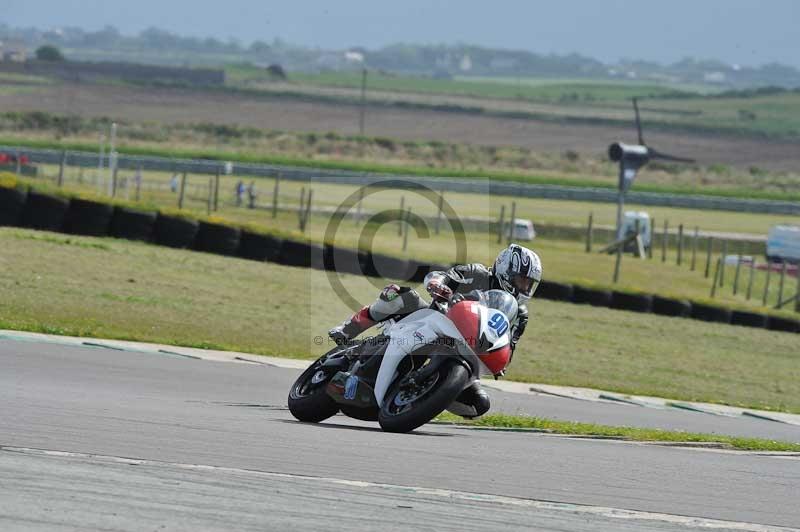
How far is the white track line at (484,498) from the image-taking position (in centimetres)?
637

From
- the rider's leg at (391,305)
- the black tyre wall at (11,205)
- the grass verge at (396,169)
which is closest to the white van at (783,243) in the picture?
the grass verge at (396,169)

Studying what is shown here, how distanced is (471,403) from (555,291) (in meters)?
17.5

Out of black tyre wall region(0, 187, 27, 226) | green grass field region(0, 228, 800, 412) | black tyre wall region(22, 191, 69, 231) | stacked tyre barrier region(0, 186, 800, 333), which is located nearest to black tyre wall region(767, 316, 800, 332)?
green grass field region(0, 228, 800, 412)

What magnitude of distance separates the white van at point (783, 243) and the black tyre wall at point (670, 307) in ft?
80.7

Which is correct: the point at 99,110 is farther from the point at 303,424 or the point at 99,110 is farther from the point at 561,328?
the point at 303,424

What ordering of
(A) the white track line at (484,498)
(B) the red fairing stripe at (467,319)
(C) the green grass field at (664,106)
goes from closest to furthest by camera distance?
(A) the white track line at (484,498)
(B) the red fairing stripe at (467,319)
(C) the green grass field at (664,106)

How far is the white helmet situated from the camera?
9.86 metres

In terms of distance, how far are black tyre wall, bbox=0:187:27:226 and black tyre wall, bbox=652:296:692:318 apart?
12.8 metres

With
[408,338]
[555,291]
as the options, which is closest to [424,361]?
[408,338]

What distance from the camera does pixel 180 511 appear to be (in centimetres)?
562

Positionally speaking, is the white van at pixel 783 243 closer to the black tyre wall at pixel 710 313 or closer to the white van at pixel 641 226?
the white van at pixel 641 226

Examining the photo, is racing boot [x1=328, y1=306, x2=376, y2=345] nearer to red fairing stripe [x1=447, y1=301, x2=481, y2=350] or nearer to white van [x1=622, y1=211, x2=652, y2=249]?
red fairing stripe [x1=447, y1=301, x2=481, y2=350]

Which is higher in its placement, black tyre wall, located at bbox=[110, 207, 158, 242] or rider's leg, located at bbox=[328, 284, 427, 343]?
rider's leg, located at bbox=[328, 284, 427, 343]

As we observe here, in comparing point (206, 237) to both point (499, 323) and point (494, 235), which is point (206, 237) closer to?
point (499, 323)
